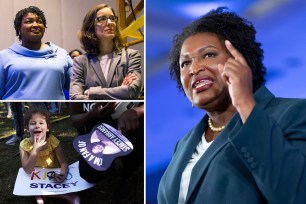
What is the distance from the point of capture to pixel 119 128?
232cm

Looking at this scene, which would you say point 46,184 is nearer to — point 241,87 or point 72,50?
point 72,50

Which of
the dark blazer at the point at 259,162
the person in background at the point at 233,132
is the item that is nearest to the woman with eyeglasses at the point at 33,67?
the person in background at the point at 233,132

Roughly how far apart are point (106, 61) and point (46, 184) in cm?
83

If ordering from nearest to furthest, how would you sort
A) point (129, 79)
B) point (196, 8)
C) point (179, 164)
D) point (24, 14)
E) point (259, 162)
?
point (259, 162)
point (179, 164)
point (196, 8)
point (129, 79)
point (24, 14)

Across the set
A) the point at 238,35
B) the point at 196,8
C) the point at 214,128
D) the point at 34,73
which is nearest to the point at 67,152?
the point at 34,73

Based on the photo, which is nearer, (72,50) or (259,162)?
(259,162)

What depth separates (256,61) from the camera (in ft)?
4.49

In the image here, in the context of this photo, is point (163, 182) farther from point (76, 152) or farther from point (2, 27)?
point (2, 27)

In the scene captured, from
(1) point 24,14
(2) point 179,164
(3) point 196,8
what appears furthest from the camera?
(1) point 24,14

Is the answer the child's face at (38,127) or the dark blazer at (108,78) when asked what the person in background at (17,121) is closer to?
the child's face at (38,127)

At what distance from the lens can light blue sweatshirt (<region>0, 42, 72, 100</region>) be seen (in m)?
2.32

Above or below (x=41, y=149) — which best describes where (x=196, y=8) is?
above

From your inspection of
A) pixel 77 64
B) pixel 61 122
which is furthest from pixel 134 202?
pixel 77 64

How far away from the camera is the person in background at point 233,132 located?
0.97m
